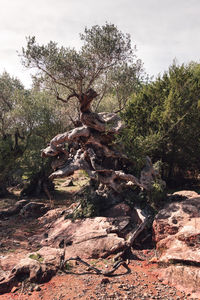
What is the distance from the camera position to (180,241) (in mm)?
10883

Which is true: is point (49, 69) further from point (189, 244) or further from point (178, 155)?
point (189, 244)

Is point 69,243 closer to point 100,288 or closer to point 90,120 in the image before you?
point 100,288

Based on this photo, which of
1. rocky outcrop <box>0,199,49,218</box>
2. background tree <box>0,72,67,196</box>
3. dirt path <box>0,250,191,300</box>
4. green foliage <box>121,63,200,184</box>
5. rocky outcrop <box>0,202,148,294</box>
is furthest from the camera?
background tree <box>0,72,67,196</box>

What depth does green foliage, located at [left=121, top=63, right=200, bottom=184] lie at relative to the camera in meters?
19.2

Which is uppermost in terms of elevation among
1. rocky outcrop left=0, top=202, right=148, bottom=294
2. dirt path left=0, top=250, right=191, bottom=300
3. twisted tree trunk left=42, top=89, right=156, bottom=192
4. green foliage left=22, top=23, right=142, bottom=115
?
green foliage left=22, top=23, right=142, bottom=115

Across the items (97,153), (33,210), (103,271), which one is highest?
(97,153)

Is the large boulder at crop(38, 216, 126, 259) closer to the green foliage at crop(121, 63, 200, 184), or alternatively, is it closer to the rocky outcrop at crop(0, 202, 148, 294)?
the rocky outcrop at crop(0, 202, 148, 294)

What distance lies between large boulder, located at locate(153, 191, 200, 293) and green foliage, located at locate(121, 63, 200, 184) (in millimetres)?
6273

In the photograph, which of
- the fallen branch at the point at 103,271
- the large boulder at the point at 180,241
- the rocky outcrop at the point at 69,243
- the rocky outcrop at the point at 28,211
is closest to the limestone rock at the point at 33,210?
the rocky outcrop at the point at 28,211

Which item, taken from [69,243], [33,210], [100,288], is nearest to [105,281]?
[100,288]

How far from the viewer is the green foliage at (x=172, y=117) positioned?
19203 millimetres

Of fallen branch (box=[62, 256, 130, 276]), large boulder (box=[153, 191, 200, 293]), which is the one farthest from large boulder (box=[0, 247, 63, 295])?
large boulder (box=[153, 191, 200, 293])

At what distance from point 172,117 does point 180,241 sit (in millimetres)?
11671

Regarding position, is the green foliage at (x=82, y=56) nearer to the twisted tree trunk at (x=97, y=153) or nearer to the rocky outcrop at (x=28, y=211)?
the twisted tree trunk at (x=97, y=153)
